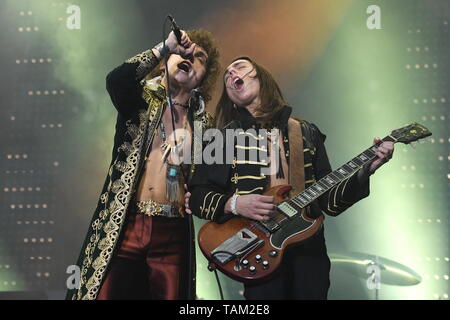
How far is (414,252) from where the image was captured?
14.9ft

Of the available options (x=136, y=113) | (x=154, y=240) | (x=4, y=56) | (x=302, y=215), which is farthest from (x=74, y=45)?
(x=302, y=215)

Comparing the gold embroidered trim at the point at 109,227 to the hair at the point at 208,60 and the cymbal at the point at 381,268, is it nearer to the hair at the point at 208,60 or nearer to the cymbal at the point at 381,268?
the hair at the point at 208,60

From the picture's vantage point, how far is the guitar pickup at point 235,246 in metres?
2.88

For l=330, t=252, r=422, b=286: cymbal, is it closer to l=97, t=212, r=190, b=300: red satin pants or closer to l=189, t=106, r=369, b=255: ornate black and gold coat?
l=189, t=106, r=369, b=255: ornate black and gold coat

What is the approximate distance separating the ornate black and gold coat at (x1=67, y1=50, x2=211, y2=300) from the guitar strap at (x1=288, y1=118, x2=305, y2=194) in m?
0.54

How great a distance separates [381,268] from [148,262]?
1.95 m

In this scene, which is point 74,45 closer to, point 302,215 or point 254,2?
point 254,2

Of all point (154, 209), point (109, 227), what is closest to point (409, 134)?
point (154, 209)

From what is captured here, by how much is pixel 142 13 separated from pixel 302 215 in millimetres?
2630

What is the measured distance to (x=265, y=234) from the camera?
2.93 metres

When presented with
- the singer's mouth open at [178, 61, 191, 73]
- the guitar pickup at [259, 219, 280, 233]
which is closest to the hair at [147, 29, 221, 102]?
the singer's mouth open at [178, 61, 191, 73]

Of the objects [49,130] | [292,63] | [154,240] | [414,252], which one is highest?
[292,63]

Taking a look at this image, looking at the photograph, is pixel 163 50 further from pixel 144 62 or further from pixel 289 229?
pixel 289 229
